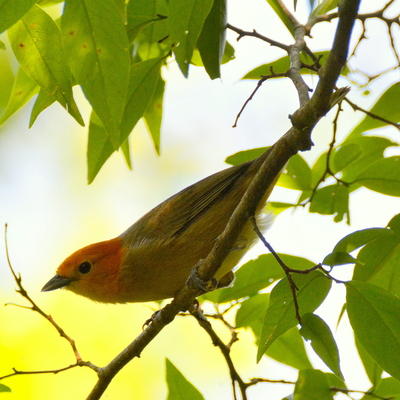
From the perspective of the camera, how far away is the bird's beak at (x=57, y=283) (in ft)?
14.8

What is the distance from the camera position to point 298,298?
2508 mm

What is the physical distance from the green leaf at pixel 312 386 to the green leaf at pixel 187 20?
5.05ft

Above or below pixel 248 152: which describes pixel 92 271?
above

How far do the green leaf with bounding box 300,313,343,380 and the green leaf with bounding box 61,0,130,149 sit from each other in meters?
1.12

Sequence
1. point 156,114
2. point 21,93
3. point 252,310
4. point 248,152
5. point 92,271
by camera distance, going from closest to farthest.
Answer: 1. point 21,93
2. point 248,152
3. point 252,310
4. point 156,114
5. point 92,271

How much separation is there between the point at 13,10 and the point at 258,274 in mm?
1846

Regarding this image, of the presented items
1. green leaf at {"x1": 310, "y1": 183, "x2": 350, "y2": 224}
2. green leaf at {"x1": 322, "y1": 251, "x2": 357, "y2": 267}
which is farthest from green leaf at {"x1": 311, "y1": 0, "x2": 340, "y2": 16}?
green leaf at {"x1": 322, "y1": 251, "x2": 357, "y2": 267}

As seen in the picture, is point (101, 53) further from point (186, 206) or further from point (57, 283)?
point (57, 283)

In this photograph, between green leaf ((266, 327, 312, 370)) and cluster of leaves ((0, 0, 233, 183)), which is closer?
cluster of leaves ((0, 0, 233, 183))

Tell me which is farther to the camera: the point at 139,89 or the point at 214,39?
the point at 139,89

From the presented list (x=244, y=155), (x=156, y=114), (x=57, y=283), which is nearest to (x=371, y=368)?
(x=244, y=155)

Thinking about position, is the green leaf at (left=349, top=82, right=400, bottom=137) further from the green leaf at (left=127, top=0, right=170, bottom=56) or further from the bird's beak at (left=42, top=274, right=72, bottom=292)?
the bird's beak at (left=42, top=274, right=72, bottom=292)

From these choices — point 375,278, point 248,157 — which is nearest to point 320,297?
point 375,278

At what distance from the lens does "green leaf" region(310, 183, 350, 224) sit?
310 centimetres
